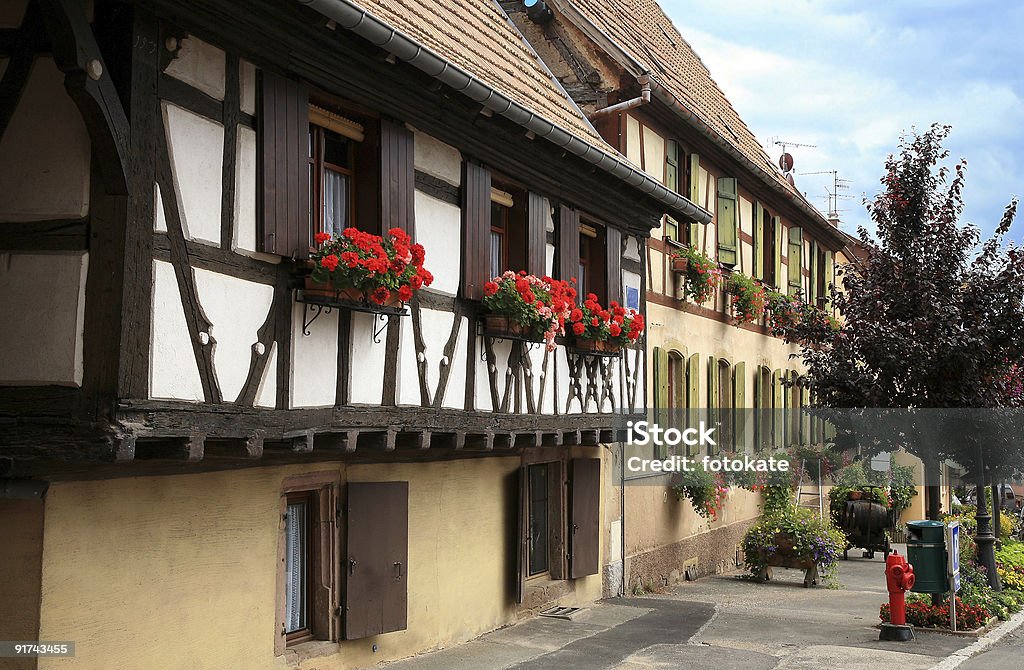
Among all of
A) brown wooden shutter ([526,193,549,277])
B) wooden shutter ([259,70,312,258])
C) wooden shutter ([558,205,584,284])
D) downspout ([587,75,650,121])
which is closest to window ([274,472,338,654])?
wooden shutter ([259,70,312,258])

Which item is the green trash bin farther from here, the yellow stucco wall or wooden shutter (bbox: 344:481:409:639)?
wooden shutter (bbox: 344:481:409:639)

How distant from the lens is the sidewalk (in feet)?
34.3

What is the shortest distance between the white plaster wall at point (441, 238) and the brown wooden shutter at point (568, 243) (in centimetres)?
220

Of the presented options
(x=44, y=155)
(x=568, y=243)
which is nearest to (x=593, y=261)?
(x=568, y=243)

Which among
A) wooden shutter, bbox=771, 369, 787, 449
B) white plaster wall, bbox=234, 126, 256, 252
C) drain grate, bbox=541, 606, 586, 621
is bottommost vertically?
drain grate, bbox=541, 606, 586, 621

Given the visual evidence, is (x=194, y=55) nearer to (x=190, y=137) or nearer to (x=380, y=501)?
(x=190, y=137)

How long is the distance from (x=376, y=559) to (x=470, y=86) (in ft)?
12.8

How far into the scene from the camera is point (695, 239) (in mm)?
17391

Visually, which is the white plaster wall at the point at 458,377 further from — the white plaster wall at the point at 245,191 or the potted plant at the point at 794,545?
the potted plant at the point at 794,545

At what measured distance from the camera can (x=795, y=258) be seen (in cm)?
2319

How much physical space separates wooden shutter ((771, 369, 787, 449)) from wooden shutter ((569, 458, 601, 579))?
901 cm

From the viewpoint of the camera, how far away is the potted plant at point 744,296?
18.5 metres

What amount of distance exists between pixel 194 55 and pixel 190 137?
0.50m

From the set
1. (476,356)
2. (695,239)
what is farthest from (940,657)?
(695,239)
